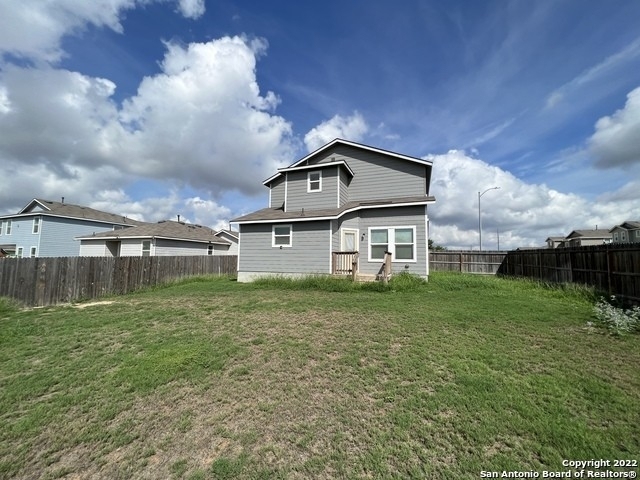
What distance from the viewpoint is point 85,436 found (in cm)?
324

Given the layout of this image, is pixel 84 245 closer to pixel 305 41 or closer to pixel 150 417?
pixel 305 41

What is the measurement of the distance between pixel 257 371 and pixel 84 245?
89.1 feet

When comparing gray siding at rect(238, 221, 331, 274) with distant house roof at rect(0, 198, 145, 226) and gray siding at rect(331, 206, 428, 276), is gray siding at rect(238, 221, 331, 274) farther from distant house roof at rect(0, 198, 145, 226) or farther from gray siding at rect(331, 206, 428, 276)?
distant house roof at rect(0, 198, 145, 226)

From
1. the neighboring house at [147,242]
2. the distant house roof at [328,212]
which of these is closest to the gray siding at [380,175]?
the distant house roof at [328,212]

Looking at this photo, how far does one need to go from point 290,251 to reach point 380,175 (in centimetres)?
659

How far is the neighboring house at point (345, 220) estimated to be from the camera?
13.3 m

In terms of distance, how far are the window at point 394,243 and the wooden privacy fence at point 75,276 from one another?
1188 cm

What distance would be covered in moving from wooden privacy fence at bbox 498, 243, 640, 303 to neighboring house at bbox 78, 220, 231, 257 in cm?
2397

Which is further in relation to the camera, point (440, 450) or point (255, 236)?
point (255, 236)

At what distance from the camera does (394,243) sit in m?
13.8

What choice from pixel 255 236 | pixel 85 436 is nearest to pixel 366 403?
pixel 85 436

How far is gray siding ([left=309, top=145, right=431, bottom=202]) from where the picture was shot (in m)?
15.0

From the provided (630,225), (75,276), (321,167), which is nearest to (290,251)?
(321,167)

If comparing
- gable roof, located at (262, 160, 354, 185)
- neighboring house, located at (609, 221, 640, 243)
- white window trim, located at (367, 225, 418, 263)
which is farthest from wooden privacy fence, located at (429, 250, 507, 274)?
neighboring house, located at (609, 221, 640, 243)
